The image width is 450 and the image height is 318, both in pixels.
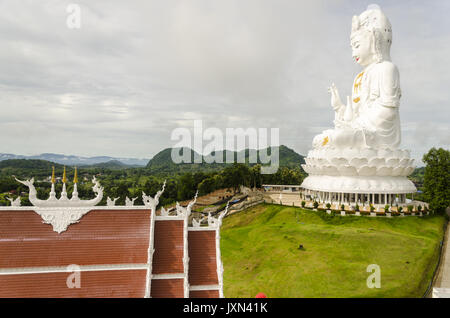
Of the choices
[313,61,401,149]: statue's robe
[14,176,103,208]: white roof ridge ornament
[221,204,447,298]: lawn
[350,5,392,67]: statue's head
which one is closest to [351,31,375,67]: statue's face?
[350,5,392,67]: statue's head

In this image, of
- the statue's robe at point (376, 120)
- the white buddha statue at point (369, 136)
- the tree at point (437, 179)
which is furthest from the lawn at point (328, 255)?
the statue's robe at point (376, 120)

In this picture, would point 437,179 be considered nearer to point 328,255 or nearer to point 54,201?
point 328,255

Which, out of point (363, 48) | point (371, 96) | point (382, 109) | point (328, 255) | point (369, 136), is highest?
point (363, 48)

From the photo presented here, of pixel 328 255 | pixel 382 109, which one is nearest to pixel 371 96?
pixel 382 109

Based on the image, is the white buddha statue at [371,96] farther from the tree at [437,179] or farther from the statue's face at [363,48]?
the tree at [437,179]

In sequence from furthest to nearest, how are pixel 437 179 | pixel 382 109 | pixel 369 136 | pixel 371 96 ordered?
1. pixel 371 96
2. pixel 382 109
3. pixel 369 136
4. pixel 437 179

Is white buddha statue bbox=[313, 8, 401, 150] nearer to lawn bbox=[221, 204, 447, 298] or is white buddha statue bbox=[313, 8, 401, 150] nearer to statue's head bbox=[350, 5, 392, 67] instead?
statue's head bbox=[350, 5, 392, 67]

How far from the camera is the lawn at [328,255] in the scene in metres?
16.3

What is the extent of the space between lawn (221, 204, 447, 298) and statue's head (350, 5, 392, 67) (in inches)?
590

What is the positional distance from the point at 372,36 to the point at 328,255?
830 inches

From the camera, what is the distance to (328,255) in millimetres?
19047

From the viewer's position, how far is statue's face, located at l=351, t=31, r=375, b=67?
2939 cm
